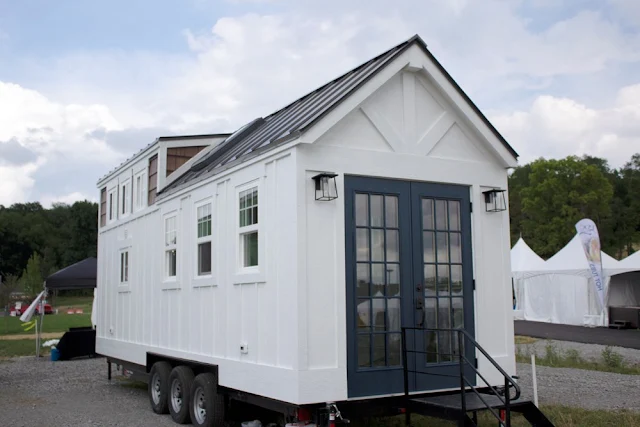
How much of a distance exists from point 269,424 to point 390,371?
2.07 metres

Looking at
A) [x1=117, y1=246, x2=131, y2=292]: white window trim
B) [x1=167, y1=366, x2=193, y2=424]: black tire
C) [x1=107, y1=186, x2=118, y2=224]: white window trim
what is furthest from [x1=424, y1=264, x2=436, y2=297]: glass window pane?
[x1=107, y1=186, x2=118, y2=224]: white window trim

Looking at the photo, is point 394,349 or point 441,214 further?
point 441,214

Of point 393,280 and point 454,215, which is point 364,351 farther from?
point 454,215

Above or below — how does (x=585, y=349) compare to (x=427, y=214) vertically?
below

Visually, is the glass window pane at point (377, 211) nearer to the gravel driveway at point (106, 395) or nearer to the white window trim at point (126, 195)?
the gravel driveway at point (106, 395)

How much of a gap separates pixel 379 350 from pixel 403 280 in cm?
86

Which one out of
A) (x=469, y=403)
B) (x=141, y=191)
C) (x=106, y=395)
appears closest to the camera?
(x=469, y=403)

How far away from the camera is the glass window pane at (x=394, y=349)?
24.6 feet

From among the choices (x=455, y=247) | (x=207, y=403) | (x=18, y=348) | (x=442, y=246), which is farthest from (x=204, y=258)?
(x=18, y=348)

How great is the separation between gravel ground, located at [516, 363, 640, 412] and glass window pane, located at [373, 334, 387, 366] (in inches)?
166

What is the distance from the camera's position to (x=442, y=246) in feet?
26.6

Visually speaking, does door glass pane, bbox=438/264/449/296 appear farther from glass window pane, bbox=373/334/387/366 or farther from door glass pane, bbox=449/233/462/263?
glass window pane, bbox=373/334/387/366

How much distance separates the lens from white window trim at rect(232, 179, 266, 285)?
7741mm

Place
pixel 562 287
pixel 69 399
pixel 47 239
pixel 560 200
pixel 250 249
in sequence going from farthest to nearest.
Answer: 1. pixel 47 239
2. pixel 560 200
3. pixel 562 287
4. pixel 69 399
5. pixel 250 249
